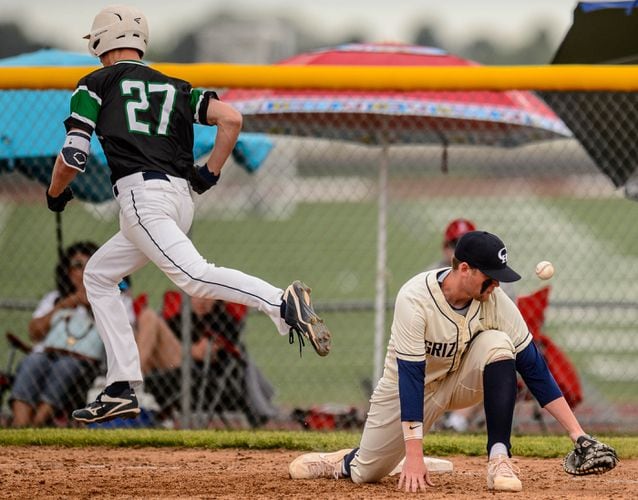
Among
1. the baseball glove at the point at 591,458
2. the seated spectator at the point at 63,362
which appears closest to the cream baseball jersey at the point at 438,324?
the baseball glove at the point at 591,458

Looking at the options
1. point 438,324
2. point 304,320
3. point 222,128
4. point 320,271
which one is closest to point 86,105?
point 222,128

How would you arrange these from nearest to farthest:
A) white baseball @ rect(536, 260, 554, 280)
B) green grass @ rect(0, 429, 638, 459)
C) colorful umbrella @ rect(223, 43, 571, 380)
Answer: white baseball @ rect(536, 260, 554, 280), green grass @ rect(0, 429, 638, 459), colorful umbrella @ rect(223, 43, 571, 380)

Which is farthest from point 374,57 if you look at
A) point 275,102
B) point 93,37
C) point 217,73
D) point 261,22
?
point 261,22

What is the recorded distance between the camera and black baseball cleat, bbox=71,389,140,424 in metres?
5.70

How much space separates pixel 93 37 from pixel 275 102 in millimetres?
2674

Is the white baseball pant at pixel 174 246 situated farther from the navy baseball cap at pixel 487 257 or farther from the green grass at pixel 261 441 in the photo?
the green grass at pixel 261 441

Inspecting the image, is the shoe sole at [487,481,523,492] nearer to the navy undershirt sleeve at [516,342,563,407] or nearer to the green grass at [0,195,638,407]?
the navy undershirt sleeve at [516,342,563,407]

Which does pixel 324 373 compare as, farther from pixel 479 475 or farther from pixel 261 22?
pixel 261 22

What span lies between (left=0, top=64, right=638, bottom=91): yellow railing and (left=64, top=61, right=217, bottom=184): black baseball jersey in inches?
79.8

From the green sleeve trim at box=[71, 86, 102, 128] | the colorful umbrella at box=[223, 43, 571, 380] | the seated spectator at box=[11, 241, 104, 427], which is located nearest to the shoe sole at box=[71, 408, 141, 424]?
the green sleeve trim at box=[71, 86, 102, 128]

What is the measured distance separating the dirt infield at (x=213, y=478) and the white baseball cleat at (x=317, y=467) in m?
0.08

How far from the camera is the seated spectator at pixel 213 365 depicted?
317 inches

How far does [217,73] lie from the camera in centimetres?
775

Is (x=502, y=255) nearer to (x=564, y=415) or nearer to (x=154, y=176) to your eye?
(x=564, y=415)
